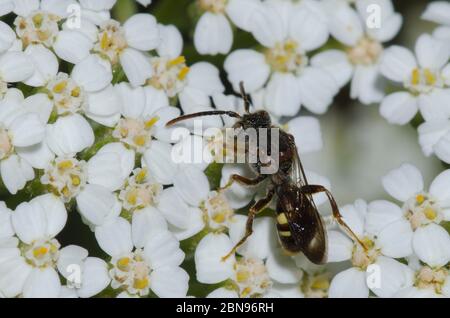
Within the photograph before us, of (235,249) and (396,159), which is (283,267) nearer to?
(235,249)

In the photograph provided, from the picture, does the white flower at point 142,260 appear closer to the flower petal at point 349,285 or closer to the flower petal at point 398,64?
the flower petal at point 349,285

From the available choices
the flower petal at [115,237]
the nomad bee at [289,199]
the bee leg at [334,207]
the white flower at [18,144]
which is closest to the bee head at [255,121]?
the nomad bee at [289,199]

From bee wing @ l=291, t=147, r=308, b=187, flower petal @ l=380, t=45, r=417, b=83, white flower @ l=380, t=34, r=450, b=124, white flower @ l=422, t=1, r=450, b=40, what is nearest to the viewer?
bee wing @ l=291, t=147, r=308, b=187

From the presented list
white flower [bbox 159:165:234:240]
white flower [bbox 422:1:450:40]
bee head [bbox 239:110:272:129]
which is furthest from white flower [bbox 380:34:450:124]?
white flower [bbox 159:165:234:240]

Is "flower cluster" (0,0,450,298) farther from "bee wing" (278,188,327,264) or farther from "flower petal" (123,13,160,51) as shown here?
"bee wing" (278,188,327,264)

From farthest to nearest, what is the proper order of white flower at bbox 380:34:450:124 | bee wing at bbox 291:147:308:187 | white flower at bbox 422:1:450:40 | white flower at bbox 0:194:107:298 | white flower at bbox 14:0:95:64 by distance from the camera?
white flower at bbox 422:1:450:40
white flower at bbox 380:34:450:124
bee wing at bbox 291:147:308:187
white flower at bbox 14:0:95:64
white flower at bbox 0:194:107:298

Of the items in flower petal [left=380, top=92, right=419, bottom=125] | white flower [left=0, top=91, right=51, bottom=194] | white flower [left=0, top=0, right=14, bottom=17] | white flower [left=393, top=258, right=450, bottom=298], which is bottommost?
white flower [left=393, top=258, right=450, bottom=298]

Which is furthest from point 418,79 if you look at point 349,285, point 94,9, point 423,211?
point 94,9
